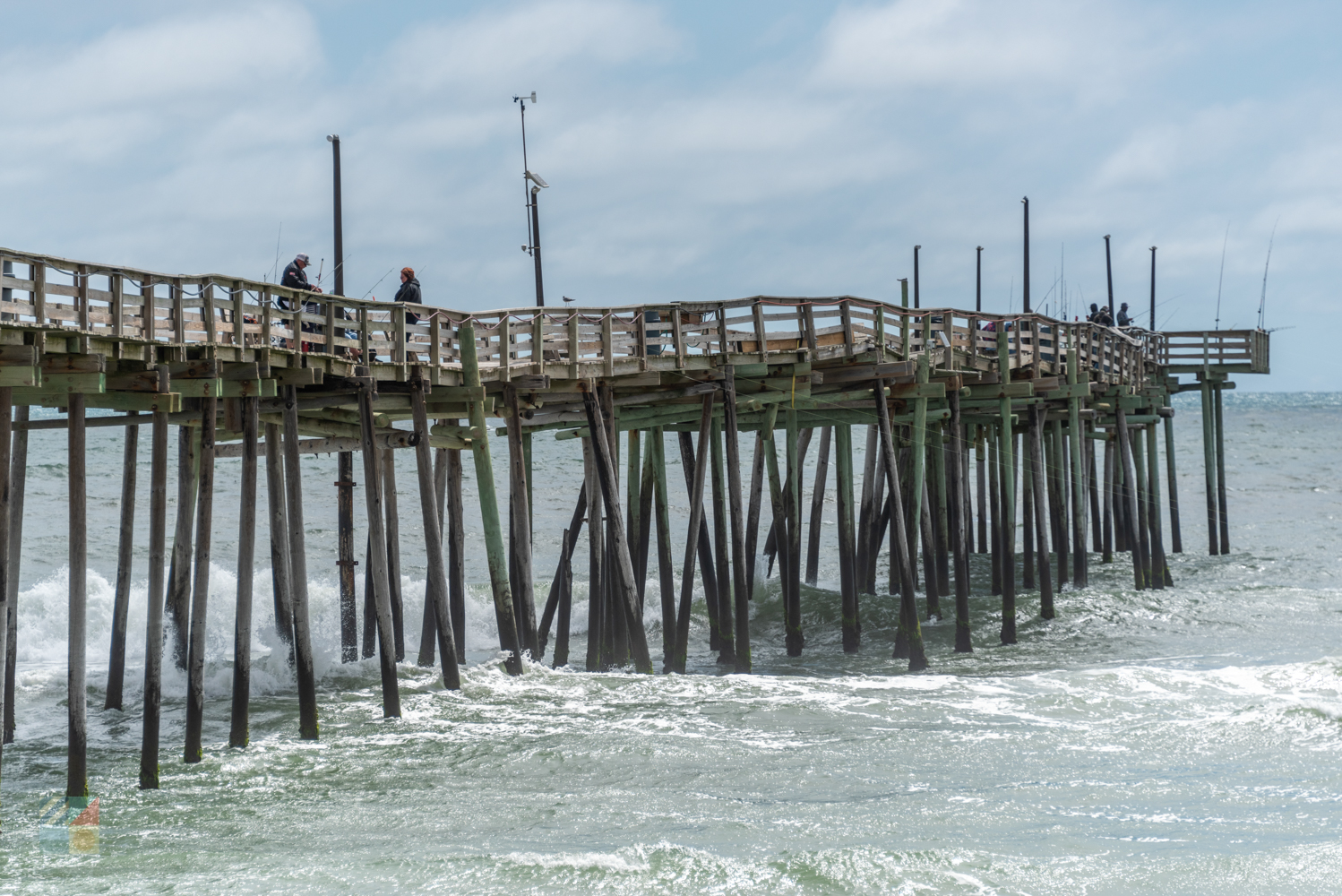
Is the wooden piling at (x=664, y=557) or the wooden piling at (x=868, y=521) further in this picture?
the wooden piling at (x=868, y=521)

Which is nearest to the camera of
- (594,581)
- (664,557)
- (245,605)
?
(245,605)

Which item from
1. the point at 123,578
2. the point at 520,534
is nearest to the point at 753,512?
the point at 520,534

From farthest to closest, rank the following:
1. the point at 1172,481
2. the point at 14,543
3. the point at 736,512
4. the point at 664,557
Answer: the point at 1172,481 → the point at 664,557 → the point at 736,512 → the point at 14,543

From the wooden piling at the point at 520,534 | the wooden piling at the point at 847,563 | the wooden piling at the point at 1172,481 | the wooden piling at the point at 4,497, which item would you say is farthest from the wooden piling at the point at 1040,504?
the wooden piling at the point at 4,497

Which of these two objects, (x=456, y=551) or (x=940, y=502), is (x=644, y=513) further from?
(x=940, y=502)

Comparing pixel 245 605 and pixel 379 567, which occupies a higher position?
pixel 379 567

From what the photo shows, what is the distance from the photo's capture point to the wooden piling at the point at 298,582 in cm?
1398

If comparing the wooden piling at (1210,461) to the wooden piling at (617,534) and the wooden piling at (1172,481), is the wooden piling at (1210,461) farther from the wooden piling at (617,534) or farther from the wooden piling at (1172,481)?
the wooden piling at (617,534)

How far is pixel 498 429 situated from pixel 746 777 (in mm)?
10745

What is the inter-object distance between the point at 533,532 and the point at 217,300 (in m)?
29.1

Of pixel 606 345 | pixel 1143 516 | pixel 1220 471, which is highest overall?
pixel 606 345

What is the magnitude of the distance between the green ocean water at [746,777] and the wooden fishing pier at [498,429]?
0.76m

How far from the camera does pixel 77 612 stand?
12266 mm

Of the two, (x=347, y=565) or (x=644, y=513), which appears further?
(x=644, y=513)
